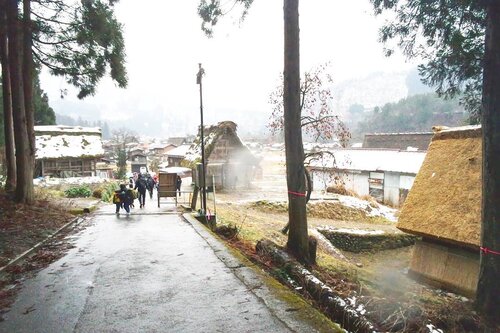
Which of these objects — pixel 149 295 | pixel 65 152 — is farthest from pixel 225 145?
pixel 149 295

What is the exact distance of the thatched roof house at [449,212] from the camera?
30.2 feet

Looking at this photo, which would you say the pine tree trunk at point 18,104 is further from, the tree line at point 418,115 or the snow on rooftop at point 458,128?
the tree line at point 418,115

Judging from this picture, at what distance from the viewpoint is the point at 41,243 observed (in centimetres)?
859

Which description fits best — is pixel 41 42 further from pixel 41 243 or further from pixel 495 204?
pixel 495 204

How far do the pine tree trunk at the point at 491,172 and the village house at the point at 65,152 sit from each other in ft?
113

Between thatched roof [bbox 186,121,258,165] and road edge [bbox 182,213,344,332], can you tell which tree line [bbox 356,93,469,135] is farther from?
road edge [bbox 182,213,344,332]

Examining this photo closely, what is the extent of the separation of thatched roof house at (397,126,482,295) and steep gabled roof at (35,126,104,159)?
31830 mm

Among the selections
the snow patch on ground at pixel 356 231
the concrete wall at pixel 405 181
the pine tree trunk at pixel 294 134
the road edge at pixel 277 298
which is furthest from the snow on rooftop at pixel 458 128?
the concrete wall at pixel 405 181

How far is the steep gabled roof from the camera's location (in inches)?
1287

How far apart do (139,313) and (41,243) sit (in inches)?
216

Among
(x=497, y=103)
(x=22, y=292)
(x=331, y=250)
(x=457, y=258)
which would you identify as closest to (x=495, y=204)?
(x=497, y=103)

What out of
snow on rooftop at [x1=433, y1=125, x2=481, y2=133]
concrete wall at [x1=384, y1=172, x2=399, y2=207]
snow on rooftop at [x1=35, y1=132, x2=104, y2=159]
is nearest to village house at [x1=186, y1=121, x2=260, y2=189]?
snow on rooftop at [x1=35, y1=132, x2=104, y2=159]

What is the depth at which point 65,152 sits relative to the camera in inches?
1316

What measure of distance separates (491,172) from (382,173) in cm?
2314
